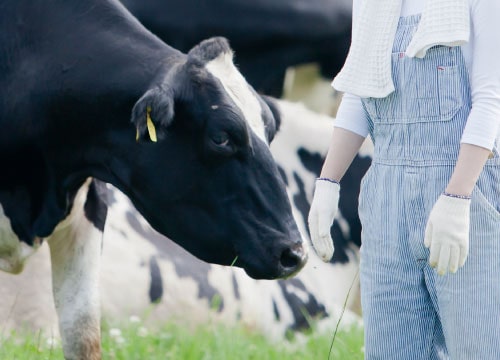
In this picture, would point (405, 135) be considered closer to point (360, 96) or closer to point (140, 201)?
point (360, 96)

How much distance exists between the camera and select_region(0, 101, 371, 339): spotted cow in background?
564 centimetres

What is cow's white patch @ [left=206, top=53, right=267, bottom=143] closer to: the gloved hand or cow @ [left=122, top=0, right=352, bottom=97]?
the gloved hand

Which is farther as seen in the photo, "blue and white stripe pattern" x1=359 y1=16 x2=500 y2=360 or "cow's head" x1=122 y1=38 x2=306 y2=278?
"cow's head" x1=122 y1=38 x2=306 y2=278

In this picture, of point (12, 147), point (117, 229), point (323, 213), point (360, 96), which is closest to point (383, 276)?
point (323, 213)

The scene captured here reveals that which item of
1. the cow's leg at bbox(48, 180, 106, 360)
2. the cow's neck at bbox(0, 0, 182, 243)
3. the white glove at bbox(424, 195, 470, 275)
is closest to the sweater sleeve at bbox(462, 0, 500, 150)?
the white glove at bbox(424, 195, 470, 275)

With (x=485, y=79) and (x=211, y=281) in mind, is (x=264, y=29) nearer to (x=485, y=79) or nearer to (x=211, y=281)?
(x=211, y=281)

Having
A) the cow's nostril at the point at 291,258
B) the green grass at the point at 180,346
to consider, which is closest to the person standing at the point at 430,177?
the cow's nostril at the point at 291,258

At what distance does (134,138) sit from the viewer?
13.2ft

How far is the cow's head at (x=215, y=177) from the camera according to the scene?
389cm

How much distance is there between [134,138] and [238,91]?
0.40 m

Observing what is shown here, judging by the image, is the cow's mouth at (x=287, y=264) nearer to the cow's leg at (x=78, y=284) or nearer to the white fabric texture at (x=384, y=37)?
the white fabric texture at (x=384, y=37)

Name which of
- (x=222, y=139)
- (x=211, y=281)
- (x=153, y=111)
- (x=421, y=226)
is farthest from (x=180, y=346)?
(x=421, y=226)

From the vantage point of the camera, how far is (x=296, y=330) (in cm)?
645

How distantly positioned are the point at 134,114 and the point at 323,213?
2.75ft
